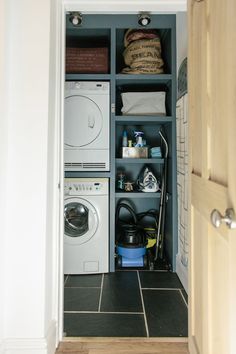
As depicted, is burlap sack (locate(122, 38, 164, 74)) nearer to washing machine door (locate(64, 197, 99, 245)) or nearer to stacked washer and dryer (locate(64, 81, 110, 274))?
stacked washer and dryer (locate(64, 81, 110, 274))

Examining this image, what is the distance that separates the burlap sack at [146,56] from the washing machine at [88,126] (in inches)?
14.3

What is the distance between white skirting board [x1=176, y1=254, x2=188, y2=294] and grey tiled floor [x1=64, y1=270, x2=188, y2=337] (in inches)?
1.9

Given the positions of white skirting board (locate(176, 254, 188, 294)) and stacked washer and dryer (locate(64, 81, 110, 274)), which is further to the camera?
stacked washer and dryer (locate(64, 81, 110, 274))

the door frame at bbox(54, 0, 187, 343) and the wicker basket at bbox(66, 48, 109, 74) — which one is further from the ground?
the wicker basket at bbox(66, 48, 109, 74)

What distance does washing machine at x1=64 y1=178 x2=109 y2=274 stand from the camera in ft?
8.96

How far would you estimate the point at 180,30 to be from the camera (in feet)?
8.44

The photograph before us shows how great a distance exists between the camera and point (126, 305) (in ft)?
7.06

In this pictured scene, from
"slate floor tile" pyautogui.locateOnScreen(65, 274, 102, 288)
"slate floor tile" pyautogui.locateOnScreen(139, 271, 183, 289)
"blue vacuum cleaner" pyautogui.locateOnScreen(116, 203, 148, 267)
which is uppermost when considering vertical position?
"blue vacuum cleaner" pyautogui.locateOnScreen(116, 203, 148, 267)

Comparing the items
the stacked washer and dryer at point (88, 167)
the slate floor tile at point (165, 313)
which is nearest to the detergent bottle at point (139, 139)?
the stacked washer and dryer at point (88, 167)

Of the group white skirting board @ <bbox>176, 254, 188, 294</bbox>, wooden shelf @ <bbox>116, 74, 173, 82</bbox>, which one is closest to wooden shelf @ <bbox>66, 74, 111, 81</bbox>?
wooden shelf @ <bbox>116, 74, 173, 82</bbox>

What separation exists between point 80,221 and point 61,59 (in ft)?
5.28

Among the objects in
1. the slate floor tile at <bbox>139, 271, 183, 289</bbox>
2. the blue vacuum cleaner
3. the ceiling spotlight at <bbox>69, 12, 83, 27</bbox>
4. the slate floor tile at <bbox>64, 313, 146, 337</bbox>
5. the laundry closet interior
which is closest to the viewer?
the slate floor tile at <bbox>64, 313, 146, 337</bbox>

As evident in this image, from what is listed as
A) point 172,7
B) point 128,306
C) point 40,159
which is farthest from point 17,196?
point 172,7

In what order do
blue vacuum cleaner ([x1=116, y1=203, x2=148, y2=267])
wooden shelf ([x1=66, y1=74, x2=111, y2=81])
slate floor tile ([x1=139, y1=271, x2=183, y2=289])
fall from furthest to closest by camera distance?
1. blue vacuum cleaner ([x1=116, y1=203, x2=148, y2=267])
2. wooden shelf ([x1=66, y1=74, x2=111, y2=81])
3. slate floor tile ([x1=139, y1=271, x2=183, y2=289])
